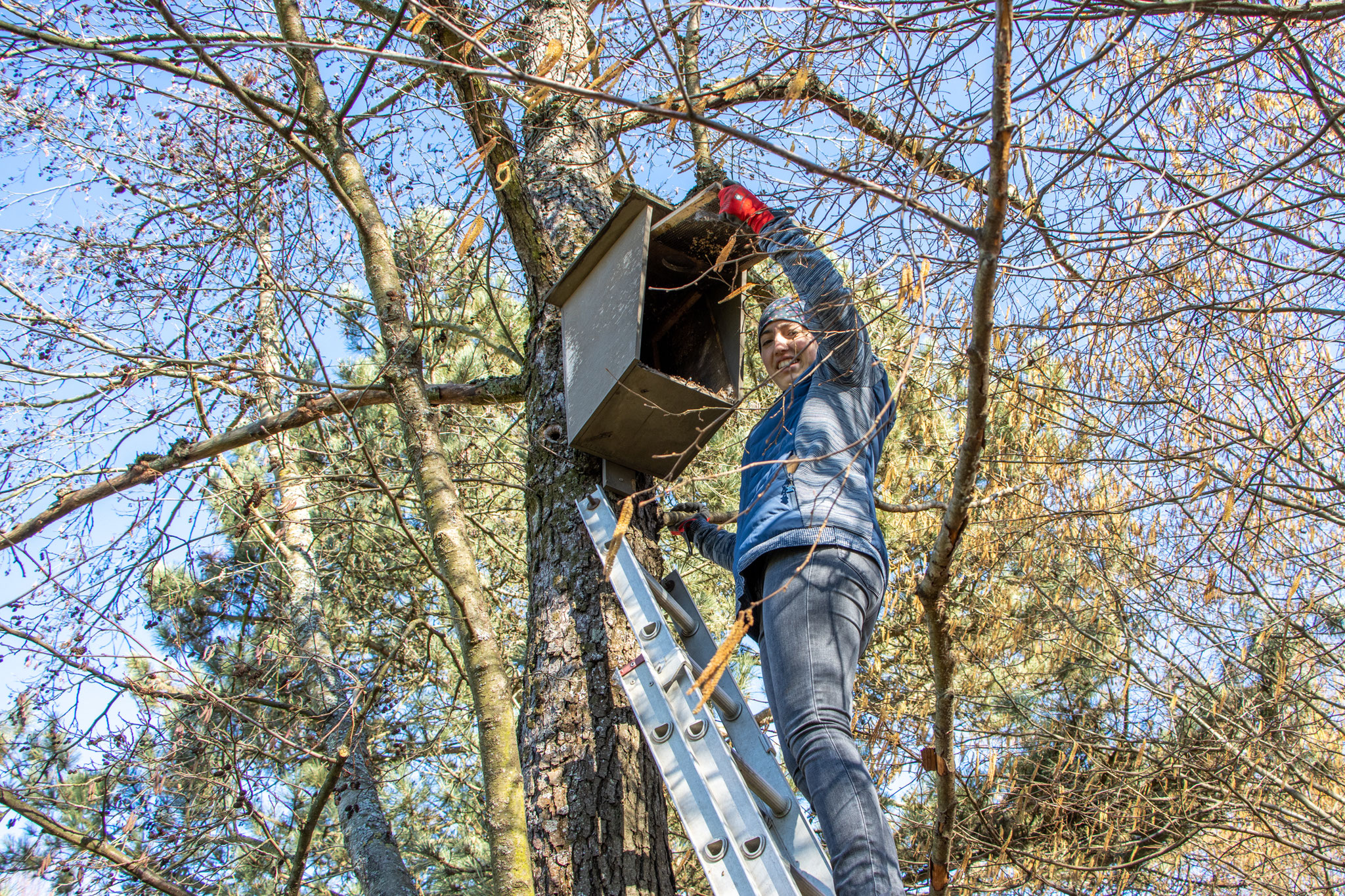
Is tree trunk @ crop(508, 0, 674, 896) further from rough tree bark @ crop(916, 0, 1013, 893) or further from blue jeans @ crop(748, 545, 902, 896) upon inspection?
rough tree bark @ crop(916, 0, 1013, 893)

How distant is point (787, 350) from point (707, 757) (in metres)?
1.10

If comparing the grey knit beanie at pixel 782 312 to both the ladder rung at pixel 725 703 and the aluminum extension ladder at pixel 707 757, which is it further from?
the ladder rung at pixel 725 703

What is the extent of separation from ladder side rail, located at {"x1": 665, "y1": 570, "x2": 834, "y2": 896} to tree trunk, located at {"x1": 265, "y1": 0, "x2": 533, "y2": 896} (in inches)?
18.8

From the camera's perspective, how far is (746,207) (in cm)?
237

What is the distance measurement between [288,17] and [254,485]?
136 centimetres

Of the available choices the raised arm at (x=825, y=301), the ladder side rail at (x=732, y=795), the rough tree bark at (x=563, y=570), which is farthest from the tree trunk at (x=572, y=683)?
the raised arm at (x=825, y=301)

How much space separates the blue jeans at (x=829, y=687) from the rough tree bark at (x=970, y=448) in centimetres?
12

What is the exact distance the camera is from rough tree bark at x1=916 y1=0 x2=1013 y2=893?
1.40m

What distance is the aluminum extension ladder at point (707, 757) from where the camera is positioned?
181 cm

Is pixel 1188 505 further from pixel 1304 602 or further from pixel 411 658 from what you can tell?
pixel 411 658

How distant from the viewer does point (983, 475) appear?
311 centimetres

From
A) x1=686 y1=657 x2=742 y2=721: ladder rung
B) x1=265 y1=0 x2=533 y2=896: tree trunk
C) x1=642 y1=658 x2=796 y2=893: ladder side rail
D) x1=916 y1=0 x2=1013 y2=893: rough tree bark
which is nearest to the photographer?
x1=916 y1=0 x2=1013 y2=893: rough tree bark

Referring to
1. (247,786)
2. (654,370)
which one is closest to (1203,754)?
(654,370)

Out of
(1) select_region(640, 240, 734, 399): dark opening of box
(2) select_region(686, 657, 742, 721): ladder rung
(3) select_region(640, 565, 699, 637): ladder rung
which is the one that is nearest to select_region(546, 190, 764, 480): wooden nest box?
(1) select_region(640, 240, 734, 399): dark opening of box
